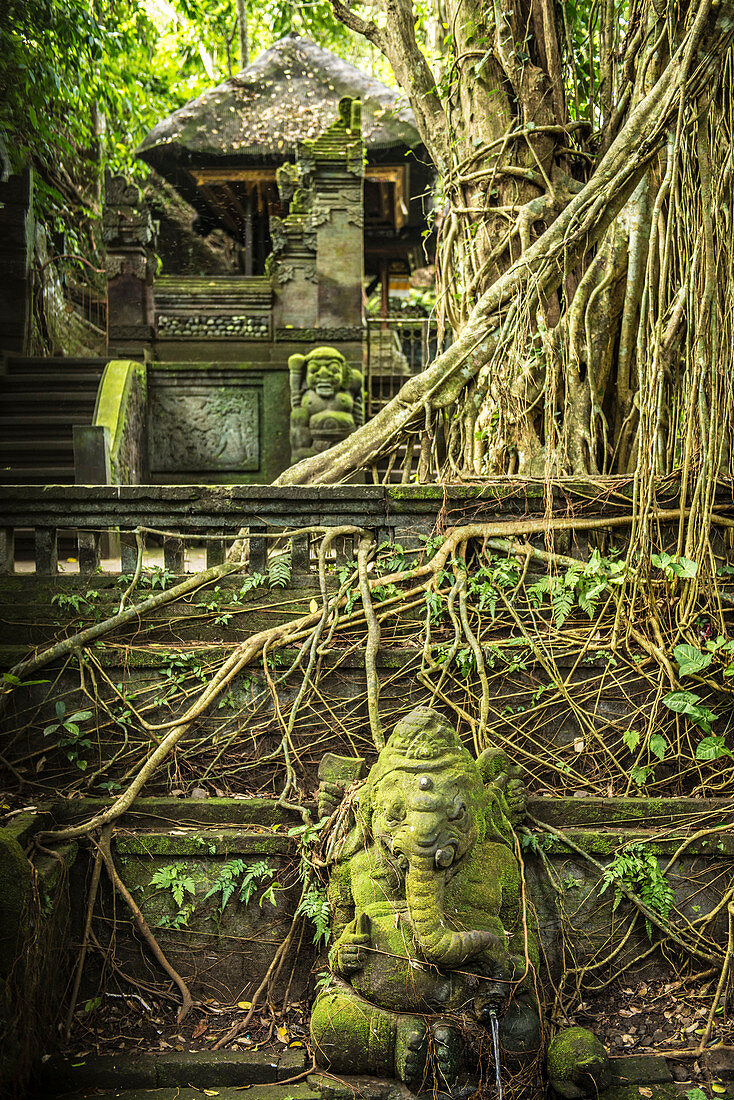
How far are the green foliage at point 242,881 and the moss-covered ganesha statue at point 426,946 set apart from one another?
470 mm

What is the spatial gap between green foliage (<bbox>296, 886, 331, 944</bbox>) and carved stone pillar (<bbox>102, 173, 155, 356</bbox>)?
844 centimetres

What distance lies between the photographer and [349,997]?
2801 millimetres

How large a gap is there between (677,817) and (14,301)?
10.7 meters

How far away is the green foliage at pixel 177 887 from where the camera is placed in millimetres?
3316

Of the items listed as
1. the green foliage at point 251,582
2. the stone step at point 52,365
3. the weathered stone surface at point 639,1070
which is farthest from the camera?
the stone step at point 52,365

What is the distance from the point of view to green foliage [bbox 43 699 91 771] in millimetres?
3752

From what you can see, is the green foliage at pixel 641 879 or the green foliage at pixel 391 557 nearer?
the green foliage at pixel 641 879

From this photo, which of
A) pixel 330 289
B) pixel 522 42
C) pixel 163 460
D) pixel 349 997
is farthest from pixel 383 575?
pixel 330 289

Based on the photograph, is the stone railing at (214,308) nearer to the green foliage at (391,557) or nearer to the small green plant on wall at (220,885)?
the green foliage at (391,557)

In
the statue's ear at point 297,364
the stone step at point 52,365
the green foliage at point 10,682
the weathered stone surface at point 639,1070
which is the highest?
the stone step at point 52,365

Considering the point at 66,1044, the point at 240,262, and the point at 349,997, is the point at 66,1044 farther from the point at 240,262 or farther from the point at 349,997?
the point at 240,262

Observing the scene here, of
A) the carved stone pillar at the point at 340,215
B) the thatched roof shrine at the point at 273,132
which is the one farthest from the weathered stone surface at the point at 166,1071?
the thatched roof shrine at the point at 273,132

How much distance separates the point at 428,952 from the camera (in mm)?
2682

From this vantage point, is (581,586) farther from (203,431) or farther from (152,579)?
(203,431)
